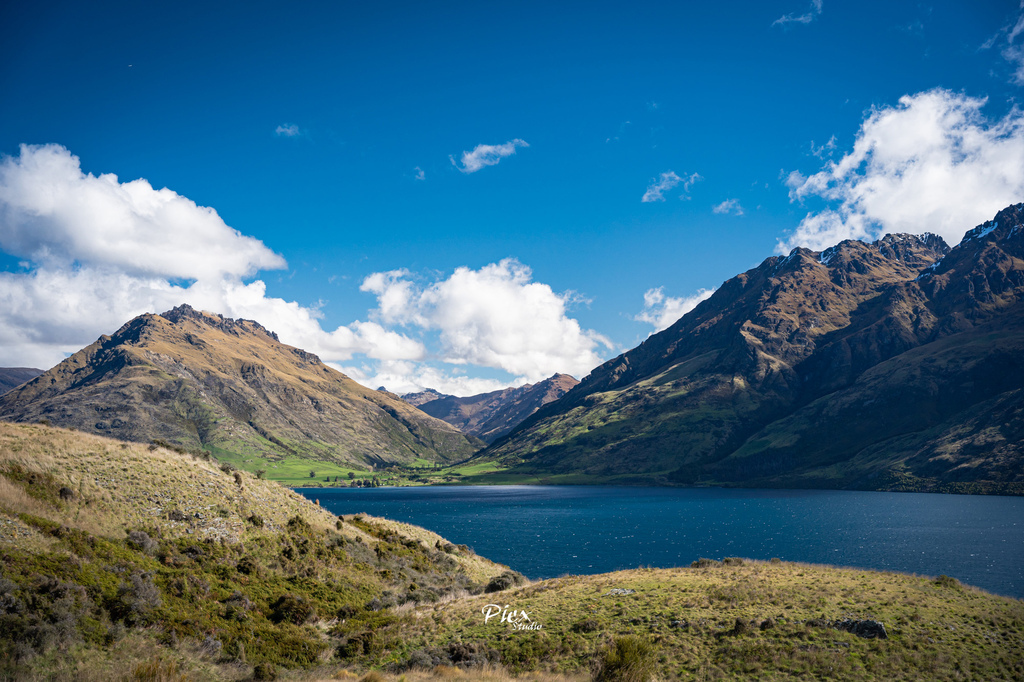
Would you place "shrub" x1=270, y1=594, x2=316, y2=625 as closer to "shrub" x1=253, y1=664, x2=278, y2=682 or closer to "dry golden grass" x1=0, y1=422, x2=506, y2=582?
"shrub" x1=253, y1=664, x2=278, y2=682

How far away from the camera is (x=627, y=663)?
22.1 m

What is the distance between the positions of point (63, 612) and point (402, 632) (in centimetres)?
1630

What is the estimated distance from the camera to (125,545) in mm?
27172

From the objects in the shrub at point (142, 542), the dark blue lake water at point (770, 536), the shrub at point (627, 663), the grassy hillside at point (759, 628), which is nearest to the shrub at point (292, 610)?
the grassy hillside at point (759, 628)

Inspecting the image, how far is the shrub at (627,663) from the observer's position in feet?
71.4

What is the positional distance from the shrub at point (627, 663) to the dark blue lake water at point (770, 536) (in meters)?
53.4

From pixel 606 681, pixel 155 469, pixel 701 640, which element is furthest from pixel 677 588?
pixel 155 469

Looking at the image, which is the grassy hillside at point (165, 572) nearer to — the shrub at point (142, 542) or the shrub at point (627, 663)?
the shrub at point (142, 542)

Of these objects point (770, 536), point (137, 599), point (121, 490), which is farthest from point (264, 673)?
point (770, 536)

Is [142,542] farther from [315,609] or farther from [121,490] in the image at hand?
[315,609]

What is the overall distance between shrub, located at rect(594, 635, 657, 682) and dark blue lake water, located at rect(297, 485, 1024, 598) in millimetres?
53369

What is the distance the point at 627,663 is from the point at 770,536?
11754 cm

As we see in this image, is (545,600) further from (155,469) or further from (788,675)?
(155,469)

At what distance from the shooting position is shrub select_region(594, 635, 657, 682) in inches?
857
